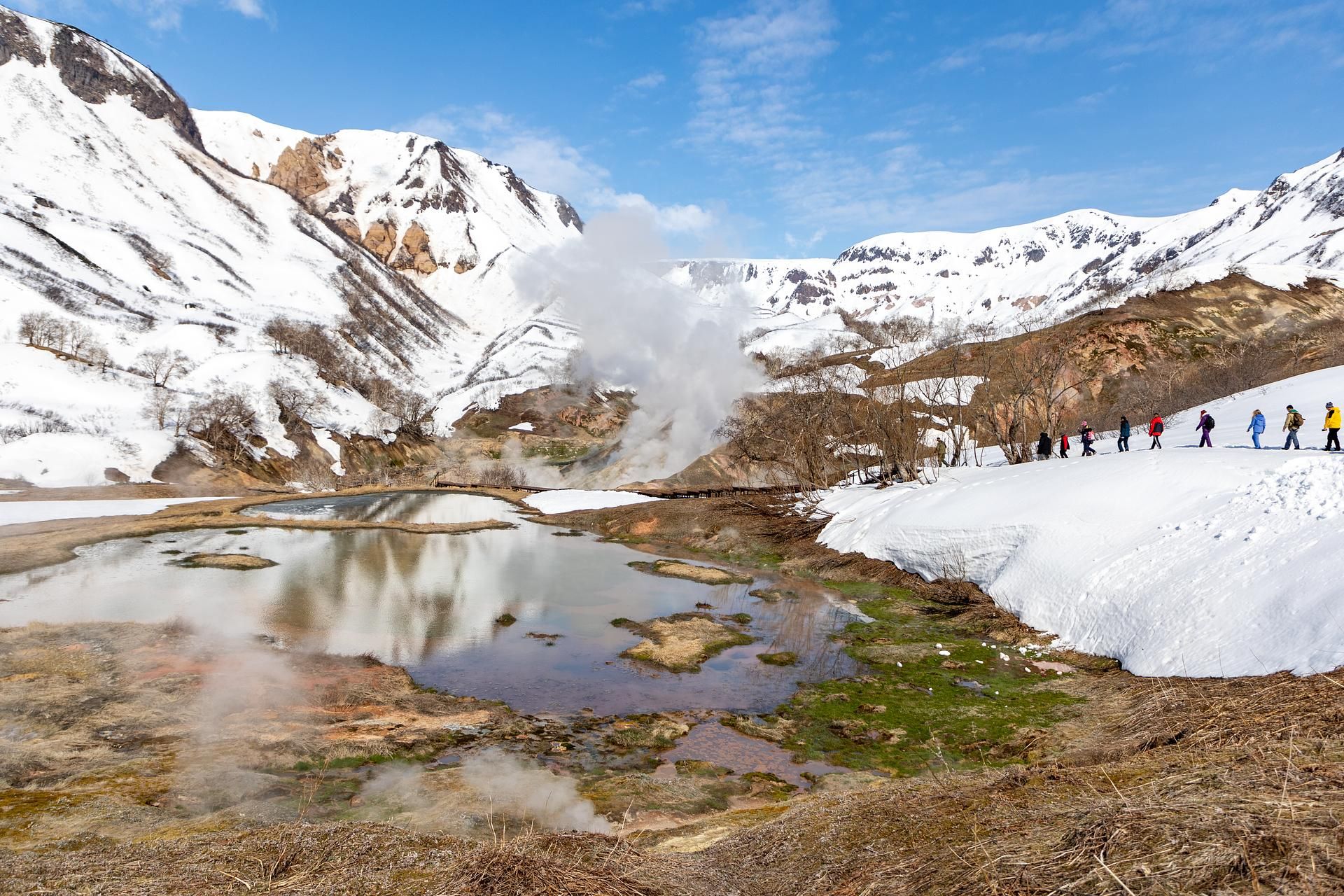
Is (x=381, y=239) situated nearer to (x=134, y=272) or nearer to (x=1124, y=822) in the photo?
(x=134, y=272)

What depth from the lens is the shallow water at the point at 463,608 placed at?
620 inches

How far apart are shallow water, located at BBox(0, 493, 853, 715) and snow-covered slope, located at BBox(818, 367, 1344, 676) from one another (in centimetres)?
510

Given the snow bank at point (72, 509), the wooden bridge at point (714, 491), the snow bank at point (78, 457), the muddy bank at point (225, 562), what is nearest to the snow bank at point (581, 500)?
the wooden bridge at point (714, 491)

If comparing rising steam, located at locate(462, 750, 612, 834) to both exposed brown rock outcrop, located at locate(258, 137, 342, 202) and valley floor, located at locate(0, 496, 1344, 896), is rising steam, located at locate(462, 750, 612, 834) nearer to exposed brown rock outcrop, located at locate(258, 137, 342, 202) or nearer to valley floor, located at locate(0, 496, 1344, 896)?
valley floor, located at locate(0, 496, 1344, 896)

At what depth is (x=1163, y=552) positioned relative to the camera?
16422mm

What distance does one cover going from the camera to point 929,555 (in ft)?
77.1

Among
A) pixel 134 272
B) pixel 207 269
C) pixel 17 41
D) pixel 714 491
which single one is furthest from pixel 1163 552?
pixel 17 41

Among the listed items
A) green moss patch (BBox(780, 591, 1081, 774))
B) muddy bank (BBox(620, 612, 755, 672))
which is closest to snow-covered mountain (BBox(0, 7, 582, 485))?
muddy bank (BBox(620, 612, 755, 672))

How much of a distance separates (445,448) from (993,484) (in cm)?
6016

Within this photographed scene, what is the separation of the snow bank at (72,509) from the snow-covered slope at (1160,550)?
35.3 meters

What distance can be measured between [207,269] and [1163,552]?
121 metres

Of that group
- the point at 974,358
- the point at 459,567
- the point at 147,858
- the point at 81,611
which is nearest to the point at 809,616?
the point at 459,567

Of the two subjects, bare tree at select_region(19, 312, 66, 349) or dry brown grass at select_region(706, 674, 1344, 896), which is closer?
dry brown grass at select_region(706, 674, 1344, 896)

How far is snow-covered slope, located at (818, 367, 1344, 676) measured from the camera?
1238 centimetres
